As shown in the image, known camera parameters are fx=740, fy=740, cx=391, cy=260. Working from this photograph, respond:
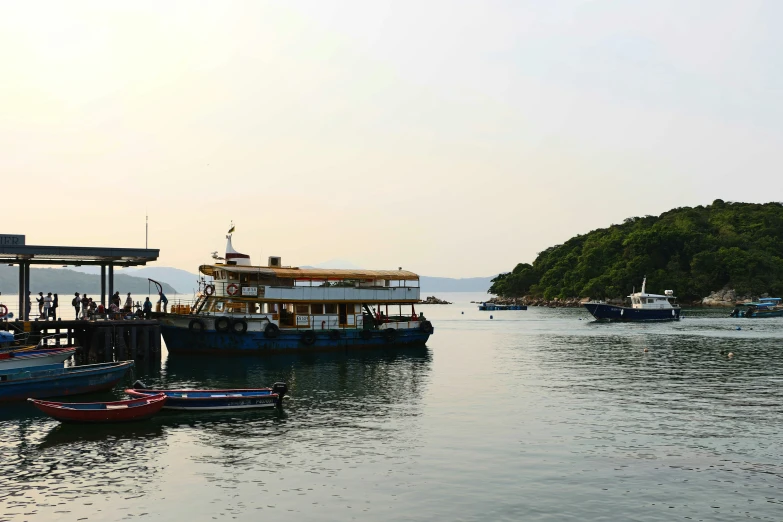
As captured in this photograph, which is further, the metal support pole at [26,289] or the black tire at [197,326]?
the black tire at [197,326]

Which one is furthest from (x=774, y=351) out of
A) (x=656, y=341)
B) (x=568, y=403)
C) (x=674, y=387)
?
(x=568, y=403)

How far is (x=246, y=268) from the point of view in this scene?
59.0 meters

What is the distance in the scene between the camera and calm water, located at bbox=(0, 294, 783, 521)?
69.0 ft

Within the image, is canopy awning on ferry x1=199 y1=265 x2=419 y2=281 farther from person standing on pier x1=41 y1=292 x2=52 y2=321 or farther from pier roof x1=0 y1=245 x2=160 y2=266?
person standing on pier x1=41 y1=292 x2=52 y2=321

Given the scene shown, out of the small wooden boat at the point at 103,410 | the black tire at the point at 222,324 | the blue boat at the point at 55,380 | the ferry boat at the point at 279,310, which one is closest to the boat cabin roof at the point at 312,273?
the ferry boat at the point at 279,310

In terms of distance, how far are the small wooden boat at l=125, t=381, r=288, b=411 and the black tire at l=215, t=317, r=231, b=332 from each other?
70.7 feet

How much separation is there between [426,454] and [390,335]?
37.9 meters

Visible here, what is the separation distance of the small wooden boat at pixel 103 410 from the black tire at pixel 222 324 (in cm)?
2411

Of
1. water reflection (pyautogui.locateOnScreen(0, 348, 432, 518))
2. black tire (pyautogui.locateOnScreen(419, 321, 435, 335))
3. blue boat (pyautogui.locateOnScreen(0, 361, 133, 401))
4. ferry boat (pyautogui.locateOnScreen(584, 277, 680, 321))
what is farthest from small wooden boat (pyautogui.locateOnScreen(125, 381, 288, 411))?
ferry boat (pyautogui.locateOnScreen(584, 277, 680, 321))

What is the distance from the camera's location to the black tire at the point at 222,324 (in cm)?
5694

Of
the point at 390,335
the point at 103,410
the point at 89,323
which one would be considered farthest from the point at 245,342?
the point at 103,410

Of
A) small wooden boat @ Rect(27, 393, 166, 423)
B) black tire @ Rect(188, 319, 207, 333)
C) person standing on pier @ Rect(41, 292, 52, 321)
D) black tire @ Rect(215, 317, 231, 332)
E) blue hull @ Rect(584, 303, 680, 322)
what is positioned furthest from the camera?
blue hull @ Rect(584, 303, 680, 322)

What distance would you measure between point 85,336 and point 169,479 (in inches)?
1333

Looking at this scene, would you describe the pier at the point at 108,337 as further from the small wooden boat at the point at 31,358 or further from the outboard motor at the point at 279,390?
the outboard motor at the point at 279,390
